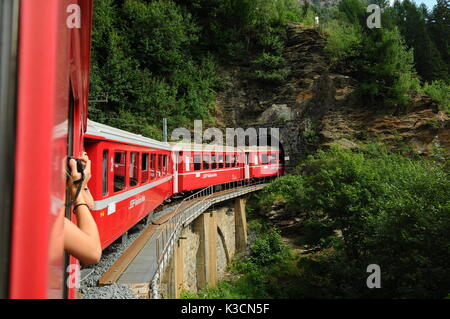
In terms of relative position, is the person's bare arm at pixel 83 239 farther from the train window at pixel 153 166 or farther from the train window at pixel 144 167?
the train window at pixel 153 166

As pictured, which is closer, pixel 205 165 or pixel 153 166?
pixel 153 166

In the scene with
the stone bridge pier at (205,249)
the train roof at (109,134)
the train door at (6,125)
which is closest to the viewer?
the train door at (6,125)

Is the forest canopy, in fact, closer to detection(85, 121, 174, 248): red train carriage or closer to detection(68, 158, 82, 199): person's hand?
detection(85, 121, 174, 248): red train carriage

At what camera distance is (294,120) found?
3216 cm

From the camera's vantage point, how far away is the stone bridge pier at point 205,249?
979 cm

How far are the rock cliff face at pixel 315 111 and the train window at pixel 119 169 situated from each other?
Answer: 24.0 m

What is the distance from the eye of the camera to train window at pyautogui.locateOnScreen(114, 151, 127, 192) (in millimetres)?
6793

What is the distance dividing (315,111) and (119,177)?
28.0 m

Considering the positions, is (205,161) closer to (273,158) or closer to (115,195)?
(115,195)

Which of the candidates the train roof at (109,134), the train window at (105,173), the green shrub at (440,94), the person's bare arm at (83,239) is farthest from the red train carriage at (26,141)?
the green shrub at (440,94)

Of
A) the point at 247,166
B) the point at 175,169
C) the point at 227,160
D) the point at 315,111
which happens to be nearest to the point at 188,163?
the point at 175,169

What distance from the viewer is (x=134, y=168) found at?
8.02 m

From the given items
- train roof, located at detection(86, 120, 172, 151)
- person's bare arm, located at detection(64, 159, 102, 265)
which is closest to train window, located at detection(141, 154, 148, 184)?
train roof, located at detection(86, 120, 172, 151)

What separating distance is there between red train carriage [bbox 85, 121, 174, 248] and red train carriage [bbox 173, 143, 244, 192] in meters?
4.07
